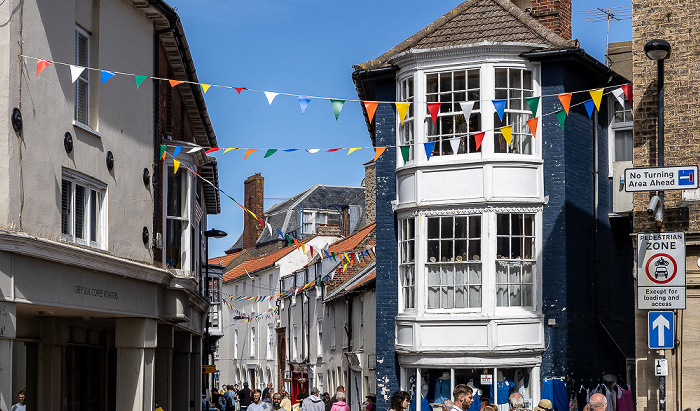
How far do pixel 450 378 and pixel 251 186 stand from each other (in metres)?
42.6

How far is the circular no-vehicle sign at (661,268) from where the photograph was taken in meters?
13.3

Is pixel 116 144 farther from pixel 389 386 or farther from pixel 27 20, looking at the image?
pixel 389 386

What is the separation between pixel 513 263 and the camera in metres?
21.7

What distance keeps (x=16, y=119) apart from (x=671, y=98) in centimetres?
1020

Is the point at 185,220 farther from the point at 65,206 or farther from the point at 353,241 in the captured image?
the point at 353,241

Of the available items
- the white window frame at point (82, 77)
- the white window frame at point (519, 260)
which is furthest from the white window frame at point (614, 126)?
the white window frame at point (82, 77)

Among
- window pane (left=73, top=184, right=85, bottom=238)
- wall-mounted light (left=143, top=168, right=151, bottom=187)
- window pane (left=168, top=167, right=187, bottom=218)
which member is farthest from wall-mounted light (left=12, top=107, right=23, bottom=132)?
window pane (left=168, top=167, right=187, bottom=218)

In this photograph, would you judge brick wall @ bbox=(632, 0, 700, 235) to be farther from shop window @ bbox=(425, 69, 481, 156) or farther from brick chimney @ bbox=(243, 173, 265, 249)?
brick chimney @ bbox=(243, 173, 265, 249)

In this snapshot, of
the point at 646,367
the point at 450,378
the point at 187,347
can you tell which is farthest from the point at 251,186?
the point at 646,367

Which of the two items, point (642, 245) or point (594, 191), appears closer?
point (642, 245)

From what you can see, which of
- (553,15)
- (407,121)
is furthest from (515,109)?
(553,15)

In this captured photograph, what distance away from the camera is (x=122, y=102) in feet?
58.7

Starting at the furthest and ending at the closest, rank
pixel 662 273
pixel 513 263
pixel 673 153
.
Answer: pixel 513 263 < pixel 673 153 < pixel 662 273

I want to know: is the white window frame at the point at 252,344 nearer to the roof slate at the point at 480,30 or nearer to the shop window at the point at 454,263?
the roof slate at the point at 480,30
